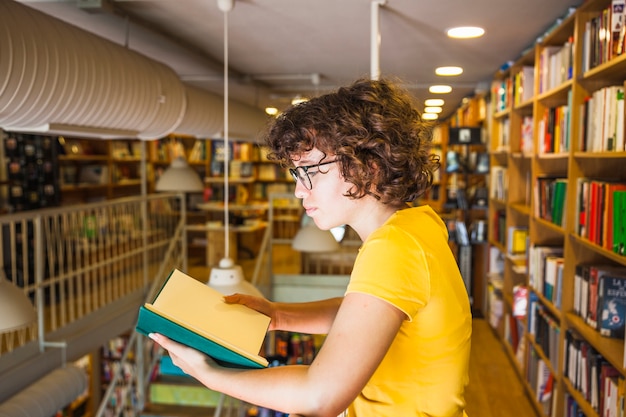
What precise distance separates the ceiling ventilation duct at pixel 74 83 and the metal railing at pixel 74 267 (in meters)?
1.06

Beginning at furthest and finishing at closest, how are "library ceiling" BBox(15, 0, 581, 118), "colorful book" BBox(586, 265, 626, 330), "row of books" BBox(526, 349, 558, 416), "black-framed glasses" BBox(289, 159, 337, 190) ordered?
"row of books" BBox(526, 349, 558, 416)
"library ceiling" BBox(15, 0, 581, 118)
"colorful book" BBox(586, 265, 626, 330)
"black-framed glasses" BBox(289, 159, 337, 190)

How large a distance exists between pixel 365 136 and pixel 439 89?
4747 mm

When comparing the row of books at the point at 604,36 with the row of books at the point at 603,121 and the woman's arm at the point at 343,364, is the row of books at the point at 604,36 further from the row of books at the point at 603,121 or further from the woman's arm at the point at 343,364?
the woman's arm at the point at 343,364

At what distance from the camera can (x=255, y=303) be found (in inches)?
52.2

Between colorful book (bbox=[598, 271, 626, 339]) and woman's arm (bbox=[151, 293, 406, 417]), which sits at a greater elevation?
woman's arm (bbox=[151, 293, 406, 417])

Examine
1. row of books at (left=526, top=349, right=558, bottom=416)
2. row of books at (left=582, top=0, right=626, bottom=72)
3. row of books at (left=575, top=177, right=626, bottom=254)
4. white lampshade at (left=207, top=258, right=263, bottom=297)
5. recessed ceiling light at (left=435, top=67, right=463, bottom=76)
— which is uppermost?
recessed ceiling light at (left=435, top=67, right=463, bottom=76)

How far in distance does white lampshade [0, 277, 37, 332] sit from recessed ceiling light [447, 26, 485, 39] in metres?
2.53

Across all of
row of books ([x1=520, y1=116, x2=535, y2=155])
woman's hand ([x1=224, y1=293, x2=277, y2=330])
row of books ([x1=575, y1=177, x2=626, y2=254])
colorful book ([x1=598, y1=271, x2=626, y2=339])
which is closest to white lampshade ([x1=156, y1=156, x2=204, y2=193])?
row of books ([x1=520, y1=116, x2=535, y2=155])

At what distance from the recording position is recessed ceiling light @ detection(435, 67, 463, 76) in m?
4.53

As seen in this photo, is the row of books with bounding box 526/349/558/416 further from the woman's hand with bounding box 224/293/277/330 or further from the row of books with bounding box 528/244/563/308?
the woman's hand with bounding box 224/293/277/330

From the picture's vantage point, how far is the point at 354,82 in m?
1.17

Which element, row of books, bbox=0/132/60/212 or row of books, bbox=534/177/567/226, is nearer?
row of books, bbox=534/177/567/226

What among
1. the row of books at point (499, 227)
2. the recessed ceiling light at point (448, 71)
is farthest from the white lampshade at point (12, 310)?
the row of books at point (499, 227)

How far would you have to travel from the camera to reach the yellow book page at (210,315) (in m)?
1.00
